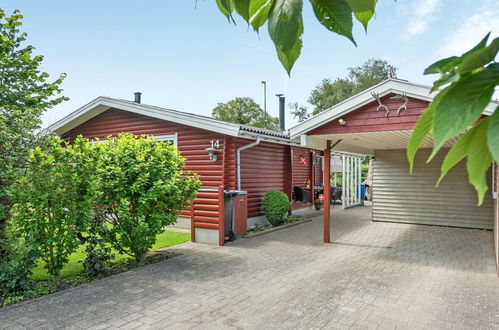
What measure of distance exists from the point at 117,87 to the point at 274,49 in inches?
702

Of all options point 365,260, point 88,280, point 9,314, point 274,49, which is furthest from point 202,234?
point 274,49

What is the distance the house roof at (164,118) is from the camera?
834 cm

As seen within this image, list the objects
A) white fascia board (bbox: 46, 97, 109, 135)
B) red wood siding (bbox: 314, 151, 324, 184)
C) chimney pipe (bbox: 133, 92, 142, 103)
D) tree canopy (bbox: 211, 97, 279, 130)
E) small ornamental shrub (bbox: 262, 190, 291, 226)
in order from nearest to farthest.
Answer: small ornamental shrub (bbox: 262, 190, 291, 226) < white fascia board (bbox: 46, 97, 109, 135) < chimney pipe (bbox: 133, 92, 142, 103) < red wood siding (bbox: 314, 151, 324, 184) < tree canopy (bbox: 211, 97, 279, 130)

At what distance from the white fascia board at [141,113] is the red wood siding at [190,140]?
346 mm

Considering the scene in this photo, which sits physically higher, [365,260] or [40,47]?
[40,47]

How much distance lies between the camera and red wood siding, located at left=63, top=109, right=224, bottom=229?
8.01 meters

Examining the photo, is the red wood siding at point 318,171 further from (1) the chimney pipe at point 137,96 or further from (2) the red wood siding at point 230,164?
(1) the chimney pipe at point 137,96

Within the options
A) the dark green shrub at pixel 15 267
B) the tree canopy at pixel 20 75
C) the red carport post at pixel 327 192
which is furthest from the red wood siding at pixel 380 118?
the tree canopy at pixel 20 75

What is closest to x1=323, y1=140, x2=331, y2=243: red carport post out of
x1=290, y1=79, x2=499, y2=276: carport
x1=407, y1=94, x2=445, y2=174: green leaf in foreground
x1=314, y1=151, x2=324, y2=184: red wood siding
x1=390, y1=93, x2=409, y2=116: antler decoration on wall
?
x1=290, y1=79, x2=499, y2=276: carport

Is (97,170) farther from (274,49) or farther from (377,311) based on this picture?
(274,49)

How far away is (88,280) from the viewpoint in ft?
17.1

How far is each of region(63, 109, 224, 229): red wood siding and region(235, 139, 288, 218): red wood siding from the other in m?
0.88

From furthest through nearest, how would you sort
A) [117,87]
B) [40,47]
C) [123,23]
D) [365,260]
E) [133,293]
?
[117,87] < [40,47] < [123,23] < [365,260] < [133,293]

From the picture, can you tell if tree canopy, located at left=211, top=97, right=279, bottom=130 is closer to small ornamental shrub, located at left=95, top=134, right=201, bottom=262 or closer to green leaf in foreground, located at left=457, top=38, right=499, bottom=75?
small ornamental shrub, located at left=95, top=134, right=201, bottom=262
